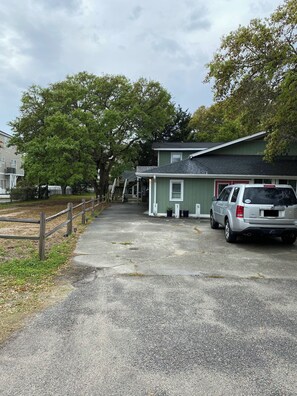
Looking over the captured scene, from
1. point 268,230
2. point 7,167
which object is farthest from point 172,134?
point 268,230

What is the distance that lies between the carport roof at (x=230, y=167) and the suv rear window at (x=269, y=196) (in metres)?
8.17

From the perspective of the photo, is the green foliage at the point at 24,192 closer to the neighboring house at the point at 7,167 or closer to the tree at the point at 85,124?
the tree at the point at 85,124

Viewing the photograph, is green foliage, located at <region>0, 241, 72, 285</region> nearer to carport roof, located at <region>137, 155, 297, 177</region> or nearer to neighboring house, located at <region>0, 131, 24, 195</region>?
carport roof, located at <region>137, 155, 297, 177</region>

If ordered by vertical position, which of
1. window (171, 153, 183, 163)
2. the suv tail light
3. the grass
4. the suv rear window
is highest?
window (171, 153, 183, 163)

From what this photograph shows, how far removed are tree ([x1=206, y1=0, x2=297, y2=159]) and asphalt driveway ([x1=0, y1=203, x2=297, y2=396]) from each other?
7.90m

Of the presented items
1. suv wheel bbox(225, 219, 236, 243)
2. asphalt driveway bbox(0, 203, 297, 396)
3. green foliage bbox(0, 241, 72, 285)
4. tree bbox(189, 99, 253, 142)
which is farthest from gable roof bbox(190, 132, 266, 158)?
tree bbox(189, 99, 253, 142)

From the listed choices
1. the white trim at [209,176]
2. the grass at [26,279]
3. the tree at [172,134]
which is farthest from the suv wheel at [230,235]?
the tree at [172,134]

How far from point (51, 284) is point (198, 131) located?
37.2 meters

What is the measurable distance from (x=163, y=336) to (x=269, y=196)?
246 inches

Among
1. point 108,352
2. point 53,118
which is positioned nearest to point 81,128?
point 53,118

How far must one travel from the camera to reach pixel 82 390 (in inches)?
94.7

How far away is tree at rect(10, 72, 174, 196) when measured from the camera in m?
22.9

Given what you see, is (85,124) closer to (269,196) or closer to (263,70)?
(263,70)

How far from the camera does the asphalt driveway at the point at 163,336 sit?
8.23 ft
